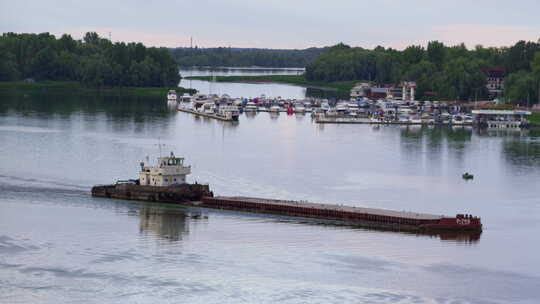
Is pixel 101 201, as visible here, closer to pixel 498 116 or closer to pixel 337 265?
pixel 337 265

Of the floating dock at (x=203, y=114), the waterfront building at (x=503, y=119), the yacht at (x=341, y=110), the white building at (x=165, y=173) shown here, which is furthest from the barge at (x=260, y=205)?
the yacht at (x=341, y=110)

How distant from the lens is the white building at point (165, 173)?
66.1 m

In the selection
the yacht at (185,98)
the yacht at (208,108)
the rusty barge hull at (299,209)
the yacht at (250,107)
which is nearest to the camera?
the rusty barge hull at (299,209)

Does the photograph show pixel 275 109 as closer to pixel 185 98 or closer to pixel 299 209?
pixel 185 98

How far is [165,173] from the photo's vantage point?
65.9 metres

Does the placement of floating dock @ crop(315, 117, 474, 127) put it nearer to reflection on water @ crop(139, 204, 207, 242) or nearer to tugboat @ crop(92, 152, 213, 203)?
tugboat @ crop(92, 152, 213, 203)

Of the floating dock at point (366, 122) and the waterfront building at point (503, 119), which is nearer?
the waterfront building at point (503, 119)

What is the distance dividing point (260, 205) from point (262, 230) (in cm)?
527

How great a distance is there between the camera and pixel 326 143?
110938 mm

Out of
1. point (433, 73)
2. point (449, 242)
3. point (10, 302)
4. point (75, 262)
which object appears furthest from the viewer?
point (433, 73)

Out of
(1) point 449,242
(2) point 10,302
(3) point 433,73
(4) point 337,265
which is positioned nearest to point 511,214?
(1) point 449,242

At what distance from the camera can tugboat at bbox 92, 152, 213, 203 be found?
6488cm

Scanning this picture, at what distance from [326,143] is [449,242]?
2212 inches

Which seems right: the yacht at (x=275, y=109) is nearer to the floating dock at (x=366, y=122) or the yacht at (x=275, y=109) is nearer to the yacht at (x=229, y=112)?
the yacht at (x=229, y=112)
